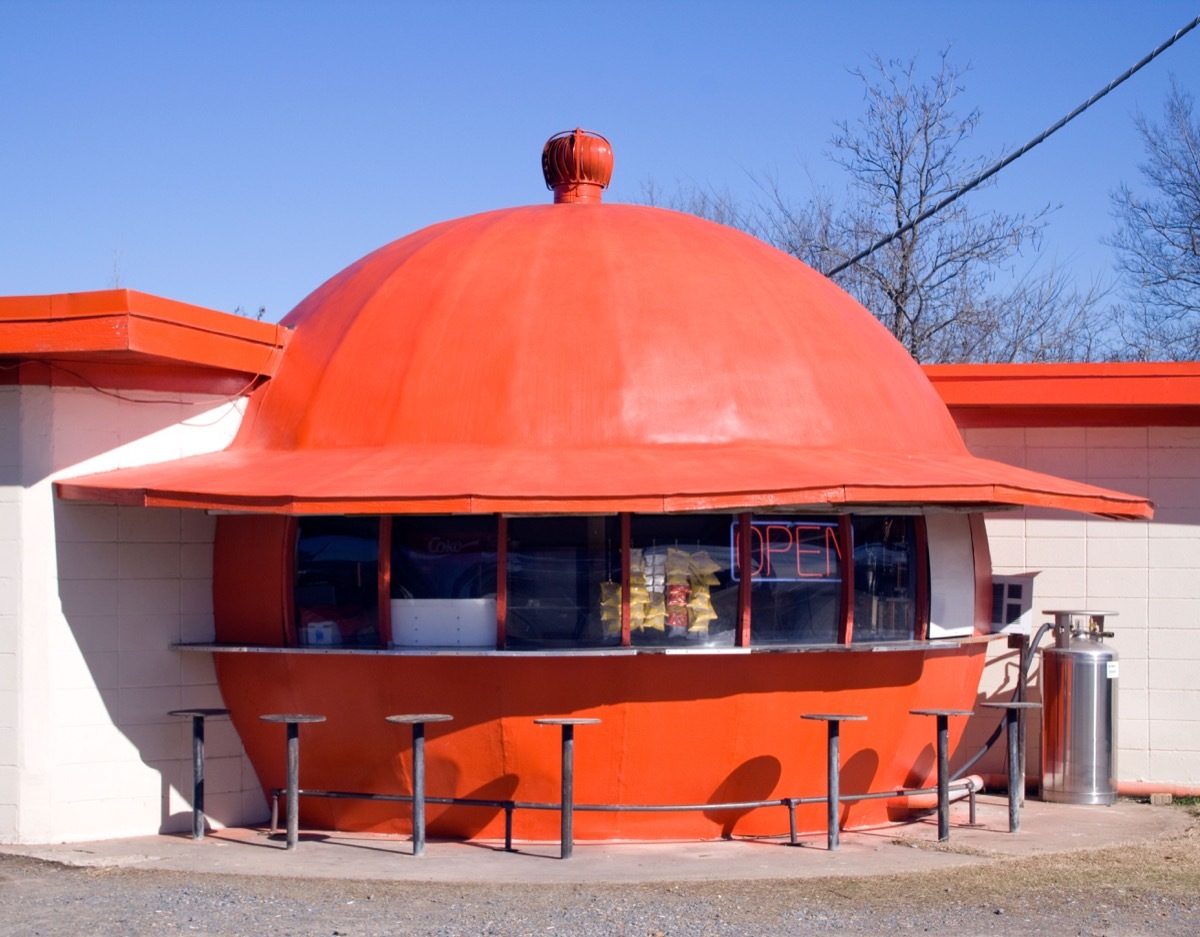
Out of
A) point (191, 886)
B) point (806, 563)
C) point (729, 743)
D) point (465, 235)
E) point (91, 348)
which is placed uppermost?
point (465, 235)

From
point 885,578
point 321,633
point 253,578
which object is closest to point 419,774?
point 321,633

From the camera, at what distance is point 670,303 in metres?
10.9

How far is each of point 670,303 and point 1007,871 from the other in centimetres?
440

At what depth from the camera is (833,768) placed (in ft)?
32.8

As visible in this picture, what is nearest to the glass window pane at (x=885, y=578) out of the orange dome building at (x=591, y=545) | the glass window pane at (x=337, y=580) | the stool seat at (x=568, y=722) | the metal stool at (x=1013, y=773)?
the orange dome building at (x=591, y=545)

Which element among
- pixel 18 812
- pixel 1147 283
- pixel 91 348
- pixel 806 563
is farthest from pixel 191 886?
pixel 1147 283

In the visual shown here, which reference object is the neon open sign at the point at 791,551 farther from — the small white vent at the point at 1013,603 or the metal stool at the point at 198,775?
the metal stool at the point at 198,775

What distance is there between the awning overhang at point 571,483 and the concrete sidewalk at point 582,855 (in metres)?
2.18

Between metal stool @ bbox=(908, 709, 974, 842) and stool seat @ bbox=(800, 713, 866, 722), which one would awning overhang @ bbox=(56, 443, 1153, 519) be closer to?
stool seat @ bbox=(800, 713, 866, 722)

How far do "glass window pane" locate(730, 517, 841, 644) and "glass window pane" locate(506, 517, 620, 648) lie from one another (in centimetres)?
96

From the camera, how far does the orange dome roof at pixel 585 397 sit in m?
9.38

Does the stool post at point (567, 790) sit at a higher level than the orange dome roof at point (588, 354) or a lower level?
lower

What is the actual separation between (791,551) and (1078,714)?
350cm

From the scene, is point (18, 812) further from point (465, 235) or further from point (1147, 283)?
point (1147, 283)
